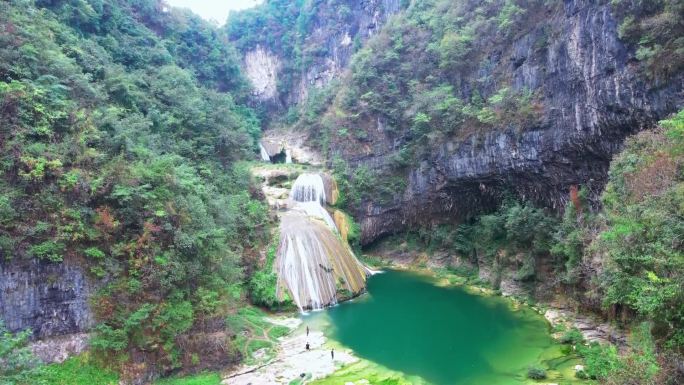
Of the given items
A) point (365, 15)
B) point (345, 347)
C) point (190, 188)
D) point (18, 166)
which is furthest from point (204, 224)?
point (365, 15)

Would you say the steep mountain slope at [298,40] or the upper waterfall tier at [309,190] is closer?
the upper waterfall tier at [309,190]

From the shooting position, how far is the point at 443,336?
17.5 m

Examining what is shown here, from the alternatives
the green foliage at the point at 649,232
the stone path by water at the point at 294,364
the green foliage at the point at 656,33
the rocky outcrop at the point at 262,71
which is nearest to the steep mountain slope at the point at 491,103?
the green foliage at the point at 656,33

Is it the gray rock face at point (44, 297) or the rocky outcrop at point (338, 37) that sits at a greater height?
the rocky outcrop at point (338, 37)

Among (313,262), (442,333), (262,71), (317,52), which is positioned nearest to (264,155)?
(317,52)

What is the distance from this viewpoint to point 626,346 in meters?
13.5

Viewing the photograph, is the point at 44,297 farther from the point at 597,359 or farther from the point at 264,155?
the point at 264,155

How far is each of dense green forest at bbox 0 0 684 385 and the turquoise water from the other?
2489mm

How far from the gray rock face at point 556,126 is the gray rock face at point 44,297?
20.5m

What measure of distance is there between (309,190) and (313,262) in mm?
7748

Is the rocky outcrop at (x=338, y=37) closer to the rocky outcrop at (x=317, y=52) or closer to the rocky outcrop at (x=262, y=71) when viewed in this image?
the rocky outcrop at (x=317, y=52)

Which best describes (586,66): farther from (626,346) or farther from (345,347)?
(345,347)

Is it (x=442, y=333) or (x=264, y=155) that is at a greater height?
(x=264, y=155)

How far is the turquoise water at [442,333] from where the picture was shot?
14375 millimetres
